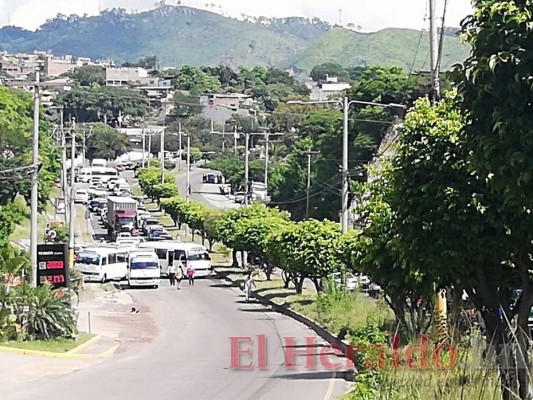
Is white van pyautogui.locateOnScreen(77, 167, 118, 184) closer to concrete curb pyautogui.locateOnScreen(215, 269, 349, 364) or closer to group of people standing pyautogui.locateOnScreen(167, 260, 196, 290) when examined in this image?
group of people standing pyautogui.locateOnScreen(167, 260, 196, 290)

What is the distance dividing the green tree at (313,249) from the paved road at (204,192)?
2093 inches

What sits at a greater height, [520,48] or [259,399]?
[520,48]

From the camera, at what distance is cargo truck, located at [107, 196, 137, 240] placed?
7756cm

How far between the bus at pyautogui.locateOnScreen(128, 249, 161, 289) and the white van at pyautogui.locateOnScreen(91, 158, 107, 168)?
86816mm

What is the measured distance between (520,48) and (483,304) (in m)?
7.88

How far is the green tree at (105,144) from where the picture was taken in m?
145

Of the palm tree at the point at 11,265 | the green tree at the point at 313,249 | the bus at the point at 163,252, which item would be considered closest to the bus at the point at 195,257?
the bus at the point at 163,252

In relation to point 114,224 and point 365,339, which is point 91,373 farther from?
point 114,224

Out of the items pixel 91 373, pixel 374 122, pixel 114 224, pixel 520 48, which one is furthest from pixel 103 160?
pixel 520 48

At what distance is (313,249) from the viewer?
3669cm

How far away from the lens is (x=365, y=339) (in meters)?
20.9

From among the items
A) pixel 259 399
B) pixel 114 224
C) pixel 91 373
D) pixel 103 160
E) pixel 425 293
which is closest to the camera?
pixel 259 399

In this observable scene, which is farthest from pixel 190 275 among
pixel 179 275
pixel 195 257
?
pixel 195 257

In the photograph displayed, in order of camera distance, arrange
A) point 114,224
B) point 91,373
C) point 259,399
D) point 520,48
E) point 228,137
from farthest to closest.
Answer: point 228,137
point 114,224
point 91,373
point 259,399
point 520,48
